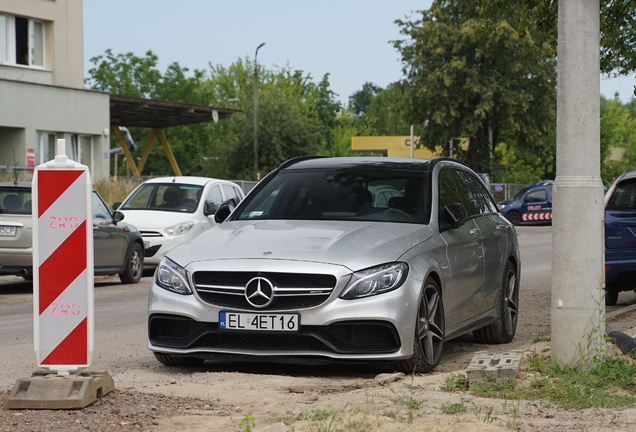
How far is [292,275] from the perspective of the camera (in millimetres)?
7375

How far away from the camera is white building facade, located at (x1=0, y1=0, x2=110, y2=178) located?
122 ft

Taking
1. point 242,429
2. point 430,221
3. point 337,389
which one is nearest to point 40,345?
point 242,429

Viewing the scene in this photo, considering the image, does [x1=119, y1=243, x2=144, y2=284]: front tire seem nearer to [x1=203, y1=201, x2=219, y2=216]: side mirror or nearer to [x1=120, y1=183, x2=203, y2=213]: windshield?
[x1=203, y1=201, x2=219, y2=216]: side mirror

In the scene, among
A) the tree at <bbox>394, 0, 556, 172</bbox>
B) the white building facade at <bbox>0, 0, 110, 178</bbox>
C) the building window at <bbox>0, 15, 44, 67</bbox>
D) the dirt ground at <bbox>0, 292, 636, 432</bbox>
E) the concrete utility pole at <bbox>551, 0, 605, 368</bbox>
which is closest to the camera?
the dirt ground at <bbox>0, 292, 636, 432</bbox>

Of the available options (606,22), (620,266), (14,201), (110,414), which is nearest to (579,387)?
(110,414)

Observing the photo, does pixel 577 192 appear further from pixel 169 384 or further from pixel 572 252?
pixel 169 384

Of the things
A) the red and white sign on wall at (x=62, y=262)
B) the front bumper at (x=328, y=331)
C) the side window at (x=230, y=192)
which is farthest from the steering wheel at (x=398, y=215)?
the side window at (x=230, y=192)

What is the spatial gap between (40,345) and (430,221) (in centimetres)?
344

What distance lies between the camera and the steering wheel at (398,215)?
858 centimetres

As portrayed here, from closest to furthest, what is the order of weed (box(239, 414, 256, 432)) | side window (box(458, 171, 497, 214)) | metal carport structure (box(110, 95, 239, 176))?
1. weed (box(239, 414, 256, 432))
2. side window (box(458, 171, 497, 214))
3. metal carport structure (box(110, 95, 239, 176))

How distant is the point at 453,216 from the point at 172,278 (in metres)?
2.34

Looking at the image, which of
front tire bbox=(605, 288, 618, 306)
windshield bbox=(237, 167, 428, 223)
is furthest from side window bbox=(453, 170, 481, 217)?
front tire bbox=(605, 288, 618, 306)

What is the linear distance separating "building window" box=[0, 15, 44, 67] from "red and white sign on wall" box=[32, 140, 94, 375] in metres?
32.6

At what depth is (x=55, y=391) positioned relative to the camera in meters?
6.18
